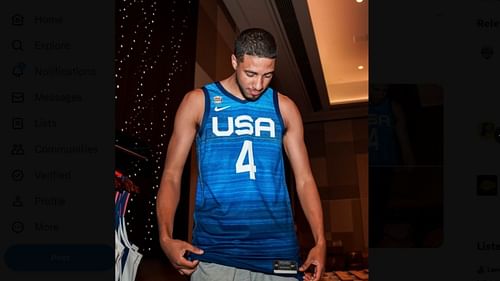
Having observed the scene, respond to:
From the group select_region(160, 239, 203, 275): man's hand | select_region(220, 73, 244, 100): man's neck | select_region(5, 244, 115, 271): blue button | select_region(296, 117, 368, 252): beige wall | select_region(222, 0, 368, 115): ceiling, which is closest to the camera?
select_region(5, 244, 115, 271): blue button

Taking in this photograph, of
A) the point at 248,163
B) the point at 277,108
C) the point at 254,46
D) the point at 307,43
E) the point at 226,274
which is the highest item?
the point at 307,43

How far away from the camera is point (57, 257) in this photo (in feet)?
1.77

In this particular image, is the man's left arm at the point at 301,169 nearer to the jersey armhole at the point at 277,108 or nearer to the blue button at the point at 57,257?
the jersey armhole at the point at 277,108

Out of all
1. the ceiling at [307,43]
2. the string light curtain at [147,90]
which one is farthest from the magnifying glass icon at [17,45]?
the ceiling at [307,43]

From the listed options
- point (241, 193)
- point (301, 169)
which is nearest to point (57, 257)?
point (241, 193)

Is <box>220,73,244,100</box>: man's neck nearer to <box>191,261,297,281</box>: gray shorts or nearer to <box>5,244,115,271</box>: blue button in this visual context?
<box>191,261,297,281</box>: gray shorts

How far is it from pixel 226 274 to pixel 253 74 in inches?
17.1

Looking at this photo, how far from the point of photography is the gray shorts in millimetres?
844

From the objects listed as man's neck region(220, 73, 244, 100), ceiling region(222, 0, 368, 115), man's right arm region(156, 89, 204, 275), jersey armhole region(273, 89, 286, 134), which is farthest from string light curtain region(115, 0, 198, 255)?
ceiling region(222, 0, 368, 115)

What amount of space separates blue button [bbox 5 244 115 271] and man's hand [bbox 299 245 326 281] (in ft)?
1.47

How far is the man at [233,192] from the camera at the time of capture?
84 centimetres

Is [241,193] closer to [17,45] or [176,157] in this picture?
[176,157]

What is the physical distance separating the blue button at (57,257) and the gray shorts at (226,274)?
33 cm

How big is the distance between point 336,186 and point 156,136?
6.59 feet
